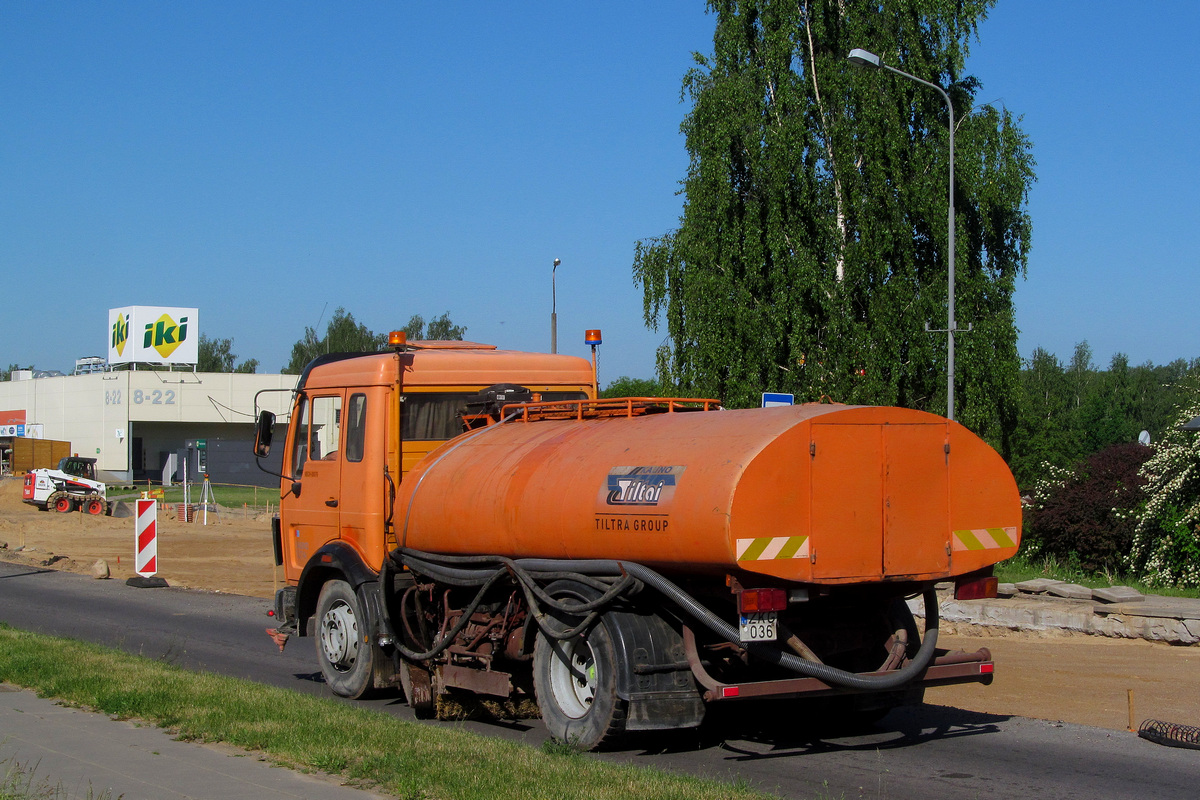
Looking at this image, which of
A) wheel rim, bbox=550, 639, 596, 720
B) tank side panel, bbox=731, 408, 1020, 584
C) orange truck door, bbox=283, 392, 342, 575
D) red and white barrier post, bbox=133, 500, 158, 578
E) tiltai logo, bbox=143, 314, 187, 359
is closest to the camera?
tank side panel, bbox=731, 408, 1020, 584

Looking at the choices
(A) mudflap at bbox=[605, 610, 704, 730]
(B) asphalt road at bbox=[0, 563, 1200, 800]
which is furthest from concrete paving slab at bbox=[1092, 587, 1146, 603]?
(A) mudflap at bbox=[605, 610, 704, 730]

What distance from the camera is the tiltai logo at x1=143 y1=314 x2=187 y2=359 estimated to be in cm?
6894

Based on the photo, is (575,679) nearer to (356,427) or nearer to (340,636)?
(340,636)

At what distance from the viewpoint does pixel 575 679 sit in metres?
7.79

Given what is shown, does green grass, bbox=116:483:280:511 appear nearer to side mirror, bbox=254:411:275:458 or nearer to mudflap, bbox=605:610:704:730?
side mirror, bbox=254:411:275:458

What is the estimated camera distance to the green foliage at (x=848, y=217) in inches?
1013

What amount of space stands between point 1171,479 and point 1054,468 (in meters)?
4.30

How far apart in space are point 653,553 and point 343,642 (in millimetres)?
4121

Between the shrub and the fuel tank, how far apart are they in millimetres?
13440

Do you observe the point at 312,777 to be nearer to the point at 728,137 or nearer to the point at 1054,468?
the point at 1054,468

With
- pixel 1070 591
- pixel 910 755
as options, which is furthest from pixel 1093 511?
pixel 910 755

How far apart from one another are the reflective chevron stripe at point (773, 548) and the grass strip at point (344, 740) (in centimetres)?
127

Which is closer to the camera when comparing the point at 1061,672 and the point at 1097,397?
the point at 1061,672

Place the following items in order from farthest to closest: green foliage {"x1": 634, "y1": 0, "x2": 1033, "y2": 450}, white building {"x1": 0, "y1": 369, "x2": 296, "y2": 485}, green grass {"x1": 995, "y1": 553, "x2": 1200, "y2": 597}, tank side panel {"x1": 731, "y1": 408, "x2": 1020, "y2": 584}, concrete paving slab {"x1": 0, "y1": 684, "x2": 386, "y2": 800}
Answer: white building {"x1": 0, "y1": 369, "x2": 296, "y2": 485}
green foliage {"x1": 634, "y1": 0, "x2": 1033, "y2": 450}
green grass {"x1": 995, "y1": 553, "x2": 1200, "y2": 597}
tank side panel {"x1": 731, "y1": 408, "x2": 1020, "y2": 584}
concrete paving slab {"x1": 0, "y1": 684, "x2": 386, "y2": 800}
